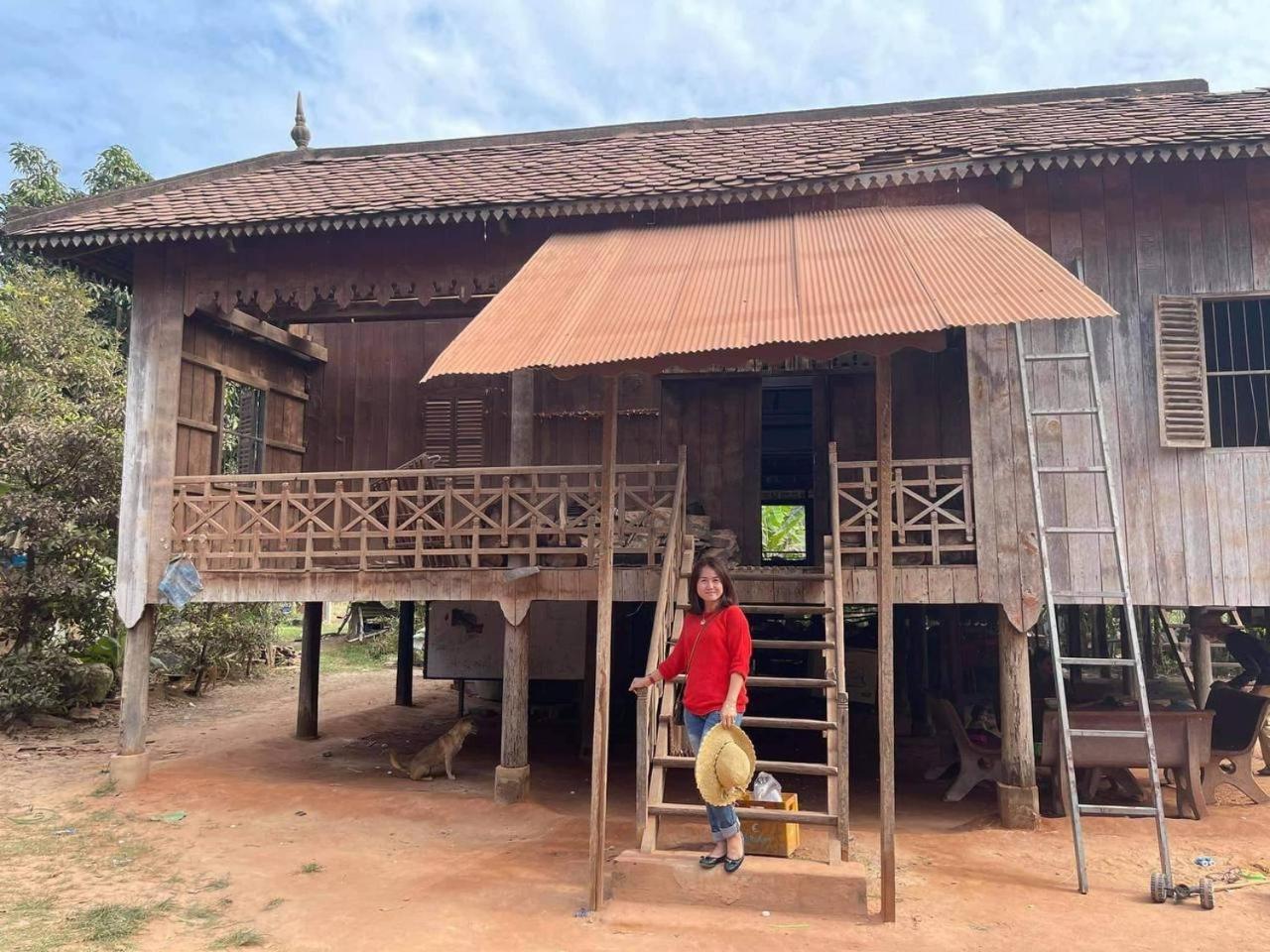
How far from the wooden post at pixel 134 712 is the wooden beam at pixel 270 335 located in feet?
10.4

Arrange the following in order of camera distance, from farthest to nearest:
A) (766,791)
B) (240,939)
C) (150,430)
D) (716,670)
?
(150,430), (766,791), (716,670), (240,939)

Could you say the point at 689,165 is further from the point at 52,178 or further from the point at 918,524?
the point at 52,178

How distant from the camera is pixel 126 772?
8.50m

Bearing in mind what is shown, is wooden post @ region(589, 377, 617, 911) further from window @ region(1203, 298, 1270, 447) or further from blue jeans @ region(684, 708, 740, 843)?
window @ region(1203, 298, 1270, 447)

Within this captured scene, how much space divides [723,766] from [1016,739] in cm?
378

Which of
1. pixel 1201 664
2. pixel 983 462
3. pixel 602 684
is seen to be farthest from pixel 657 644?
pixel 1201 664

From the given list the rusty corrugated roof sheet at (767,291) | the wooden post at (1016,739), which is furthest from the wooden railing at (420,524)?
the wooden post at (1016,739)

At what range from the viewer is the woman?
4996 millimetres

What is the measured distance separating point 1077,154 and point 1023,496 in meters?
2.80

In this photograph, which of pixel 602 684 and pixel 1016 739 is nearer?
pixel 602 684

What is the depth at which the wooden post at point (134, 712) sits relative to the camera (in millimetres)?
8508

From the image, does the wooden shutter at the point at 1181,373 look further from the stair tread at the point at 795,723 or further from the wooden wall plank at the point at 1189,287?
the stair tread at the point at 795,723

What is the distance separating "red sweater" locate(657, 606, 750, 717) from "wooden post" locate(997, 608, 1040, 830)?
3.41 m

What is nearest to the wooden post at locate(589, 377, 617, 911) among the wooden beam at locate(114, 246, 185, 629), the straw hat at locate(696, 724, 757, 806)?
the straw hat at locate(696, 724, 757, 806)
